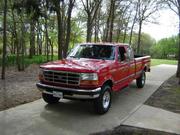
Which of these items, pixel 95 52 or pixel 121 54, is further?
pixel 121 54

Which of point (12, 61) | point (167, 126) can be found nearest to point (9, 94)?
point (167, 126)

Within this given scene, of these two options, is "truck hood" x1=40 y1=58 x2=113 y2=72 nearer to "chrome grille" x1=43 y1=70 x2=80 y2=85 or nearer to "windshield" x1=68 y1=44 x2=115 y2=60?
"chrome grille" x1=43 y1=70 x2=80 y2=85

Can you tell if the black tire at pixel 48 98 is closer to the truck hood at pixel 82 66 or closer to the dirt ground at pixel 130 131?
the truck hood at pixel 82 66

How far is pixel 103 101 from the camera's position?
6363mm

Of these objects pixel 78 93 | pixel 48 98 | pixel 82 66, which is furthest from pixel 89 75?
pixel 48 98

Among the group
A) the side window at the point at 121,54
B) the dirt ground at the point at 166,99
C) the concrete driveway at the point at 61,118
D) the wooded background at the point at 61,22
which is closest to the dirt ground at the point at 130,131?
the concrete driveway at the point at 61,118

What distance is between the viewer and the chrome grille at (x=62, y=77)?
5.95 metres

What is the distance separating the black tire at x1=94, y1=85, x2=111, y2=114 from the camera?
6.16 metres

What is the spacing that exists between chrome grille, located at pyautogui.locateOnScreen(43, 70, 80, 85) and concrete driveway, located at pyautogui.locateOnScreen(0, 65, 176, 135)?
0.88m

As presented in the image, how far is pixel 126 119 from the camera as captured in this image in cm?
593

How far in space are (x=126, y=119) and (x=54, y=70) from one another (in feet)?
7.38

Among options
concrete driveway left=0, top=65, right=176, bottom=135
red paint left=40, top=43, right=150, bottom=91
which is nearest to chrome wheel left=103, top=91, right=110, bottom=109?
concrete driveway left=0, top=65, right=176, bottom=135

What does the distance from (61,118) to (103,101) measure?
123 centimetres

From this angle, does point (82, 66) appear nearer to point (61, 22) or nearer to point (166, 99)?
point (166, 99)
